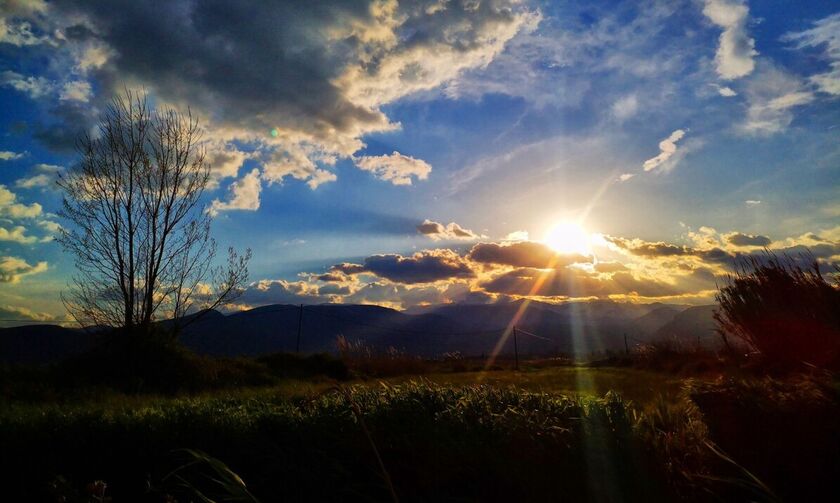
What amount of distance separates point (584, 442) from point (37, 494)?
4.98 m

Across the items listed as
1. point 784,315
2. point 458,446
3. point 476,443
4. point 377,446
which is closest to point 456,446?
point 458,446

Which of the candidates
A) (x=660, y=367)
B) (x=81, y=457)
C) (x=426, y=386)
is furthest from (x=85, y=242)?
(x=660, y=367)

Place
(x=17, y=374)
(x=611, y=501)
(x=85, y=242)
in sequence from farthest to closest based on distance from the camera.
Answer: (x=85, y=242) < (x=17, y=374) < (x=611, y=501)

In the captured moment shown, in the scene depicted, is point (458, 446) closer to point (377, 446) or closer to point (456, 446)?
point (456, 446)

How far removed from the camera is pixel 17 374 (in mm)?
12539

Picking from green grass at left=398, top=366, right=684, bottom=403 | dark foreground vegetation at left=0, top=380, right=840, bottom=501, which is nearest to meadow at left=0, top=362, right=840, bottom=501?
dark foreground vegetation at left=0, top=380, right=840, bottom=501

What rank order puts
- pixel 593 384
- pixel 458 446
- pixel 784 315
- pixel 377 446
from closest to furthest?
pixel 458 446 < pixel 377 446 < pixel 784 315 < pixel 593 384

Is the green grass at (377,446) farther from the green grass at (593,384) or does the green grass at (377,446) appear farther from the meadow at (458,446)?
the green grass at (593,384)

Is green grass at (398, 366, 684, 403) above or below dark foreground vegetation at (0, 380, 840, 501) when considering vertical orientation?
below

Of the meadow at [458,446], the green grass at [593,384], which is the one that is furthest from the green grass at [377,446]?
the green grass at [593,384]

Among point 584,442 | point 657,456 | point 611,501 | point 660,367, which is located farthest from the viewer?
point 660,367

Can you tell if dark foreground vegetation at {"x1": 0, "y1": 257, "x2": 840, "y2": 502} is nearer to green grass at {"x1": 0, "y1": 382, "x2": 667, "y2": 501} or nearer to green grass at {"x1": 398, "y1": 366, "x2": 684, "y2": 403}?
green grass at {"x1": 0, "y1": 382, "x2": 667, "y2": 501}

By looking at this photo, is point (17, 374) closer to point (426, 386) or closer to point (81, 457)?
point (81, 457)

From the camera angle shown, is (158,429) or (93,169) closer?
(158,429)
